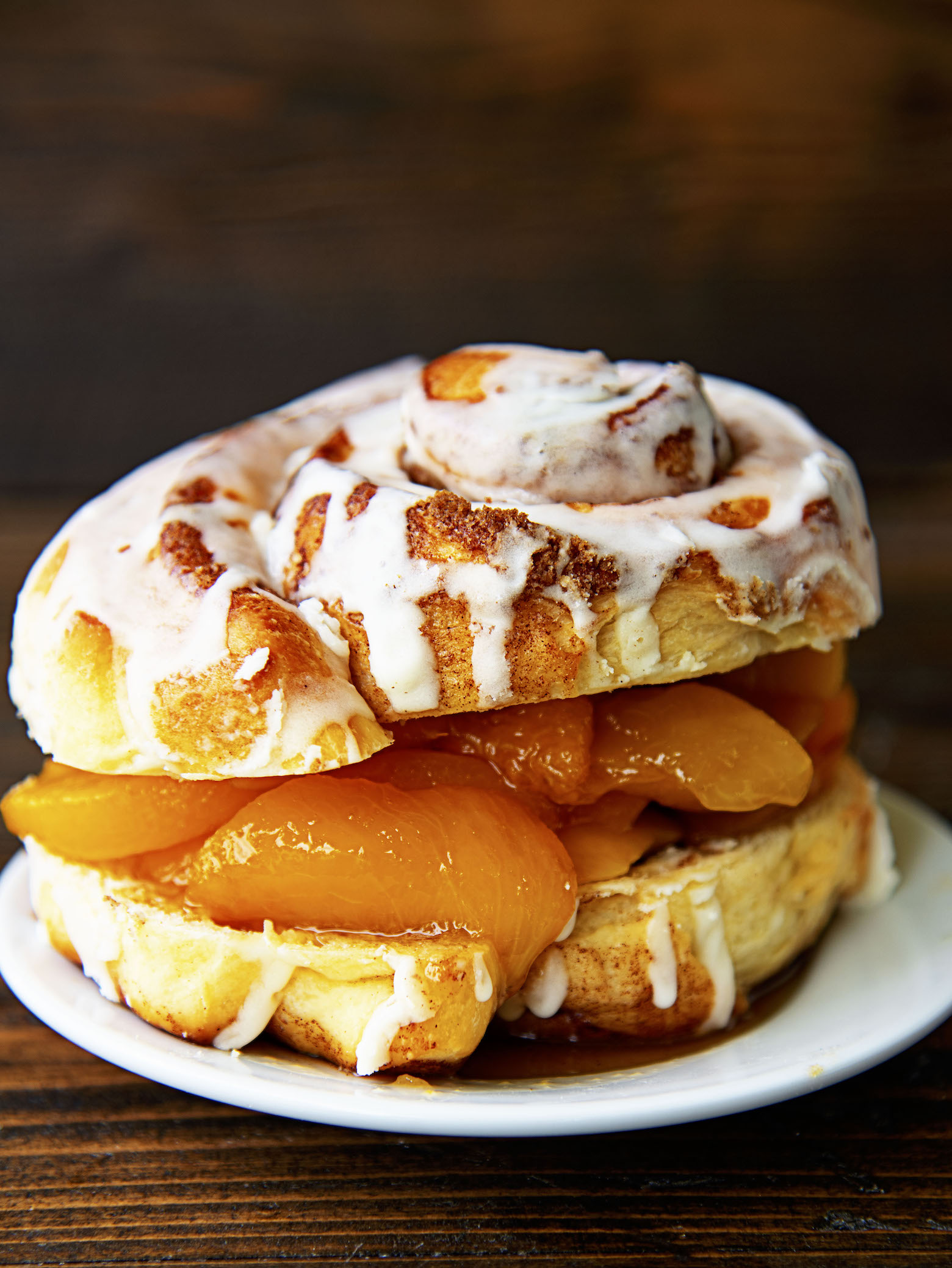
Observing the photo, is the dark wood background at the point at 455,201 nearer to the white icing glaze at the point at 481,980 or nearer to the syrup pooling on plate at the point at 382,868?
the syrup pooling on plate at the point at 382,868

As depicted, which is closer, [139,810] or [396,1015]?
[396,1015]

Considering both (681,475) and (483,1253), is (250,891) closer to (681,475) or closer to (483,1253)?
(483,1253)

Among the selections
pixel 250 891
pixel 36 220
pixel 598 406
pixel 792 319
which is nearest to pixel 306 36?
pixel 36 220

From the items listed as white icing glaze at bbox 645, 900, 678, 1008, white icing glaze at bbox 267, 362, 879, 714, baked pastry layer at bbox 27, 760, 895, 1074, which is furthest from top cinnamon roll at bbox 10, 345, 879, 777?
white icing glaze at bbox 645, 900, 678, 1008

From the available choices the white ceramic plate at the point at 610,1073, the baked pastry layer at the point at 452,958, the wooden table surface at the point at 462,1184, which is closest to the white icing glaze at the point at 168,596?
the baked pastry layer at the point at 452,958

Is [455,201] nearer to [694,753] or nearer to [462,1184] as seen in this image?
[694,753]

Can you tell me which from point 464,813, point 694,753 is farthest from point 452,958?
point 694,753
